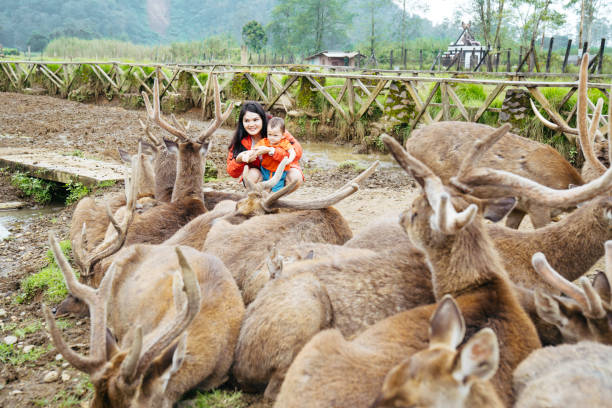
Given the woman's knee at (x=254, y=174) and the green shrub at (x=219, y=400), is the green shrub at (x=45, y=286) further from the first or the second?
the green shrub at (x=219, y=400)

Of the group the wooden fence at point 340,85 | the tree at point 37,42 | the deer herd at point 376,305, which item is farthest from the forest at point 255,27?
the deer herd at point 376,305

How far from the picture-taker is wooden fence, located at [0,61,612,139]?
38.6 ft

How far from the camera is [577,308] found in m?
2.88

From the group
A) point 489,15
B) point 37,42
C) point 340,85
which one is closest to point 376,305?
point 340,85

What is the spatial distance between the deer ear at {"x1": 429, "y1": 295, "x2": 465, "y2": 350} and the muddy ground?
149 centimetres

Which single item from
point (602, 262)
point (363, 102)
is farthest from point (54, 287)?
point (363, 102)

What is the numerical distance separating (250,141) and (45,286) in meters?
3.03

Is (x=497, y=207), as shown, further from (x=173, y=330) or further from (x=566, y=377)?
(x=173, y=330)

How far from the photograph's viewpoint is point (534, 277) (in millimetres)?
3596

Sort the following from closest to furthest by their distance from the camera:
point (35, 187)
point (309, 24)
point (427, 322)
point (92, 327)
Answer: point (427, 322) → point (92, 327) → point (35, 187) → point (309, 24)

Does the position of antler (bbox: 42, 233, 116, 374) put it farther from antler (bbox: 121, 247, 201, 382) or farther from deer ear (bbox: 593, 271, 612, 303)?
deer ear (bbox: 593, 271, 612, 303)

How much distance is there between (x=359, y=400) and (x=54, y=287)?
4.18 meters

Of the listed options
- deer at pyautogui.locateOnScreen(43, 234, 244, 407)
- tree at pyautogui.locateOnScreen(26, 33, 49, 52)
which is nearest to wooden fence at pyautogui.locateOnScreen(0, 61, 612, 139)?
deer at pyautogui.locateOnScreen(43, 234, 244, 407)

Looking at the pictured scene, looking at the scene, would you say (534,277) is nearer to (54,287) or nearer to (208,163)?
(54,287)
